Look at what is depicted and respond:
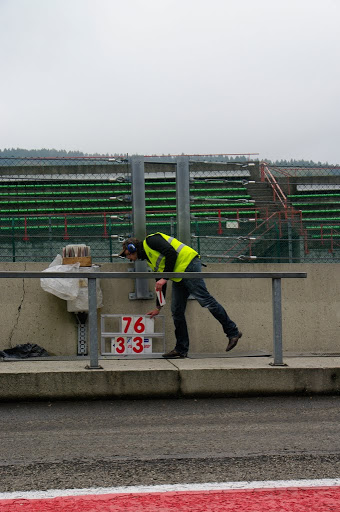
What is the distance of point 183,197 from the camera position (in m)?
9.59

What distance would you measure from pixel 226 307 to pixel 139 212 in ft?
5.57

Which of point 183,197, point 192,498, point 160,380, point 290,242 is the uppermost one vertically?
point 183,197

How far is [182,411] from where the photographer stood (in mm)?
5891

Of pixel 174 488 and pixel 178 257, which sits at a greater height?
pixel 178 257

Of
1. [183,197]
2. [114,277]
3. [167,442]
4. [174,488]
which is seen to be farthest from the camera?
[183,197]

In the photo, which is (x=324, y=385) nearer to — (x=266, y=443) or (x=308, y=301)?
(x=266, y=443)

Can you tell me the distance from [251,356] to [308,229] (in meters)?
4.55

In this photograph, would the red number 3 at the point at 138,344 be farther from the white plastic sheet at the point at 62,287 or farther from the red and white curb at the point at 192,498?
the red and white curb at the point at 192,498

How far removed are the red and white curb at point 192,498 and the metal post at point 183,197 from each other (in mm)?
5996

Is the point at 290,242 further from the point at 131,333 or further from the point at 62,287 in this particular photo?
the point at 62,287

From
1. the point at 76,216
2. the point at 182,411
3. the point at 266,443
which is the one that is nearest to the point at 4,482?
the point at 266,443

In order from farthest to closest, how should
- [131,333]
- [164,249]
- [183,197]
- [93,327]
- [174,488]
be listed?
[183,197], [131,333], [164,249], [93,327], [174,488]

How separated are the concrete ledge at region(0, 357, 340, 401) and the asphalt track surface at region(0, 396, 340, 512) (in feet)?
0.45

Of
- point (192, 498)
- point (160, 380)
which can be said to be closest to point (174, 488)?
point (192, 498)
